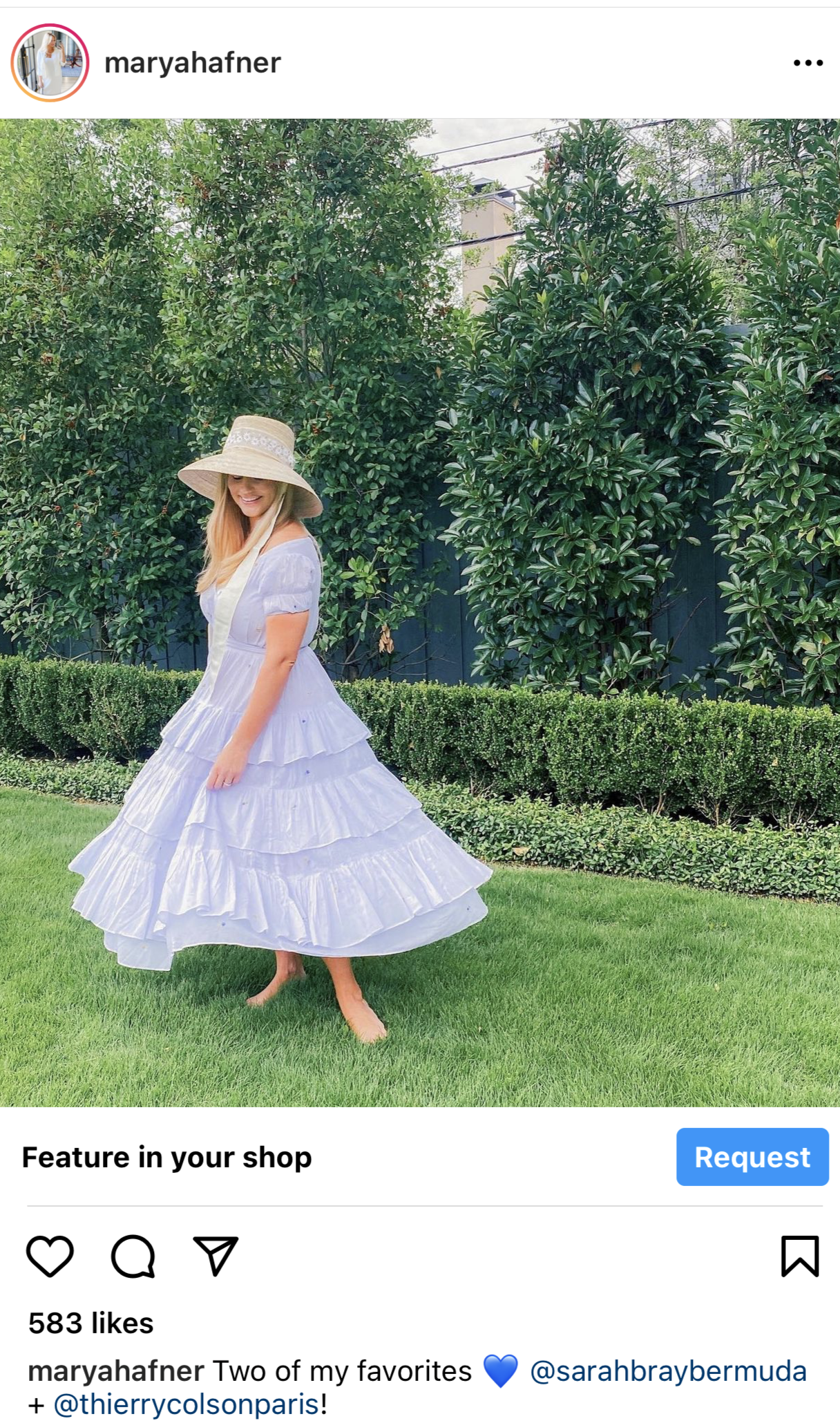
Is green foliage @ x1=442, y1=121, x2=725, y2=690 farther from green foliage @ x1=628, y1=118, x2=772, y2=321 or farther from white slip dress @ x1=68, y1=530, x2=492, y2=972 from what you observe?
green foliage @ x1=628, y1=118, x2=772, y2=321

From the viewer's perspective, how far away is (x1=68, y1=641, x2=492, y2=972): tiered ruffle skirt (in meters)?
2.90

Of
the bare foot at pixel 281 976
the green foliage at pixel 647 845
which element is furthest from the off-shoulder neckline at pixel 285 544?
the green foliage at pixel 647 845

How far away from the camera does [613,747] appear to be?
5.17 metres

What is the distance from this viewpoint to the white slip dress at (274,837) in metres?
2.90

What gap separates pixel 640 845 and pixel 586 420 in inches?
88.0

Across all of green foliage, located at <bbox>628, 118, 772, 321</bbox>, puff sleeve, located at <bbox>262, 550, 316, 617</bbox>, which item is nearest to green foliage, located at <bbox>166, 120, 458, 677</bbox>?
puff sleeve, located at <bbox>262, 550, 316, 617</bbox>

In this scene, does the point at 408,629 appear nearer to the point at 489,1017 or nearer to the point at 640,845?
the point at 640,845

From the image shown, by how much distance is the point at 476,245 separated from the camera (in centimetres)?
1708
